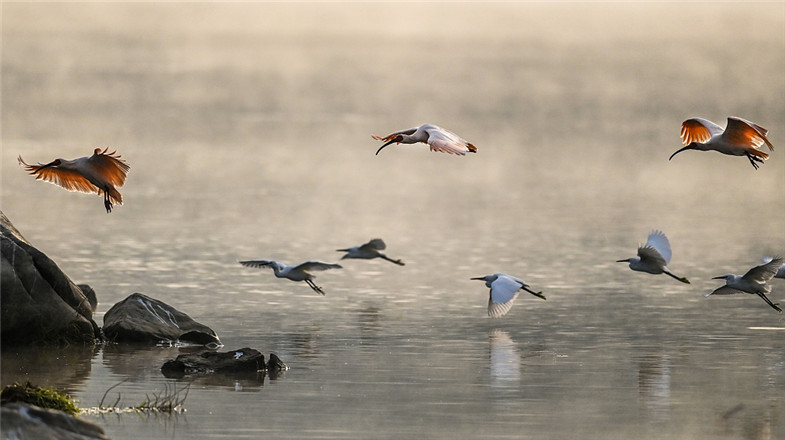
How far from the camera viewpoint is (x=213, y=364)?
2277cm

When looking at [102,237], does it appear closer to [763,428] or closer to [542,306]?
[542,306]

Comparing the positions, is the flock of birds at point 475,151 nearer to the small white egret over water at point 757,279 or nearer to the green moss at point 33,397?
the small white egret over water at point 757,279

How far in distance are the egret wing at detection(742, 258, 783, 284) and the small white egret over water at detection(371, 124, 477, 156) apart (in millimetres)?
6405

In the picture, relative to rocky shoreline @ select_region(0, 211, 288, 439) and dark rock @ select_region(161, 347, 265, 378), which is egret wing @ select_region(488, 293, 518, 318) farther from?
dark rock @ select_region(161, 347, 265, 378)

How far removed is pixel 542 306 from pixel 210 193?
3103 centimetres

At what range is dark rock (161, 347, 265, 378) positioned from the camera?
2266cm

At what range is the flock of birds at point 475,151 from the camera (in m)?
20.8

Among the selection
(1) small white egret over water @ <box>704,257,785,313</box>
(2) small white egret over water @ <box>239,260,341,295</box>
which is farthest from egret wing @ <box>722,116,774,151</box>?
(2) small white egret over water @ <box>239,260,341,295</box>

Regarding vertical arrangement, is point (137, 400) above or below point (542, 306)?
below

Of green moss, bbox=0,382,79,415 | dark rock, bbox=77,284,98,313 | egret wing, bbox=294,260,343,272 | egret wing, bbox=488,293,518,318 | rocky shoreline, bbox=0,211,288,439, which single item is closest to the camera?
green moss, bbox=0,382,79,415

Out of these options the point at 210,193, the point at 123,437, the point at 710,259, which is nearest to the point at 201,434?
the point at 123,437

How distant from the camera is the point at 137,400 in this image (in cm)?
2084

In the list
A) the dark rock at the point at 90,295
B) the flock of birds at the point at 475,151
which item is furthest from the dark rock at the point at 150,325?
the dark rock at the point at 90,295

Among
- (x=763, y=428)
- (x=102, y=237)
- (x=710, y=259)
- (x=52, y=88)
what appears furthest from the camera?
(x=52, y=88)
